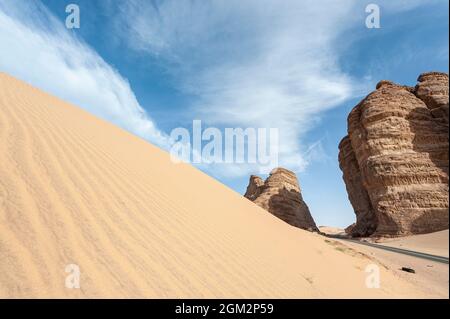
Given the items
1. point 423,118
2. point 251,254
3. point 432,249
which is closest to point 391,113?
point 423,118

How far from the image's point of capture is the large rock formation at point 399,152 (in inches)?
682

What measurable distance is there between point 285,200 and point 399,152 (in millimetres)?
15748

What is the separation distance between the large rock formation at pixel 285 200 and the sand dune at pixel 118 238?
89.7ft

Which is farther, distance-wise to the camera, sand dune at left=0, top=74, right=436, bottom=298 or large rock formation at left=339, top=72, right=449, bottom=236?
large rock formation at left=339, top=72, right=449, bottom=236

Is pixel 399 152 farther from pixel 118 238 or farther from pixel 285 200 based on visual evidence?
pixel 118 238

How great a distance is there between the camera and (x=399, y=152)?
64.8ft

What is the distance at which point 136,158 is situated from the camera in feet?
20.9

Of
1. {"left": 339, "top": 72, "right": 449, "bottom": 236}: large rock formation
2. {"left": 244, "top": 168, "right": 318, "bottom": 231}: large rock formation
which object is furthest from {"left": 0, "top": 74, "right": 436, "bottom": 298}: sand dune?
{"left": 244, "top": 168, "right": 318, "bottom": 231}: large rock formation

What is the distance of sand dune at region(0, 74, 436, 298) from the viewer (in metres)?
2.43

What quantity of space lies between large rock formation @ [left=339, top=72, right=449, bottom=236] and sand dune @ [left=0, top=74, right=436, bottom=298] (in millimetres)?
14577

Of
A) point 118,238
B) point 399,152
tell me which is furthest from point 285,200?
point 118,238

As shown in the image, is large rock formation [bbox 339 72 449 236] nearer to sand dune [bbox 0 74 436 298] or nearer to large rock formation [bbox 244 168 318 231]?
large rock formation [bbox 244 168 318 231]

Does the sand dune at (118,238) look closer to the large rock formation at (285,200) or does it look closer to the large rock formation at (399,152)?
the large rock formation at (399,152)

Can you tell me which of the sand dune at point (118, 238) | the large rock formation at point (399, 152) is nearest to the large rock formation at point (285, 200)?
the large rock formation at point (399, 152)
